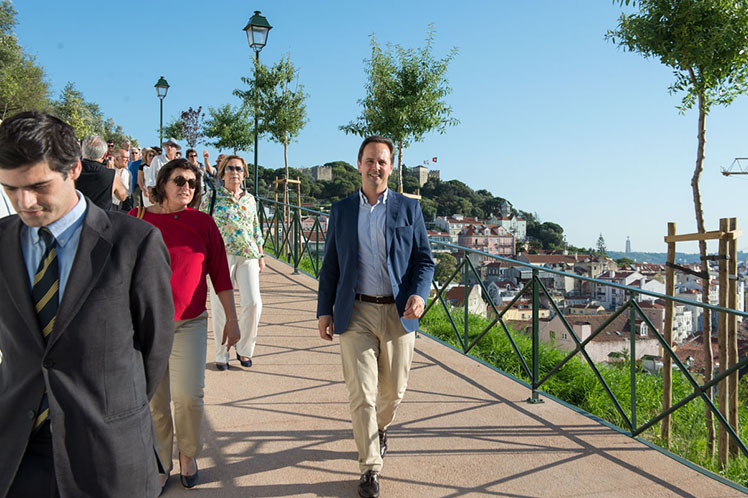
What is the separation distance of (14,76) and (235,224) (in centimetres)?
3437

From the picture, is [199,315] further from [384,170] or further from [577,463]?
[577,463]

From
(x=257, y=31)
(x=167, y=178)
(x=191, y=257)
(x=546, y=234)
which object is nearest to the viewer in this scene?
(x=191, y=257)

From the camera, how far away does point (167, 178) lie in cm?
Result: 331

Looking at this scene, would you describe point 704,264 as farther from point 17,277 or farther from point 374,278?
point 17,277

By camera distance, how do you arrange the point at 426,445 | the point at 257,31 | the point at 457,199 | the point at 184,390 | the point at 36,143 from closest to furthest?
the point at 36,143, the point at 184,390, the point at 426,445, the point at 257,31, the point at 457,199

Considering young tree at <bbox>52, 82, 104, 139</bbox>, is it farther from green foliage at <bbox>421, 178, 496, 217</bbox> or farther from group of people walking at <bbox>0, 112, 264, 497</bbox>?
green foliage at <bbox>421, 178, 496, 217</bbox>

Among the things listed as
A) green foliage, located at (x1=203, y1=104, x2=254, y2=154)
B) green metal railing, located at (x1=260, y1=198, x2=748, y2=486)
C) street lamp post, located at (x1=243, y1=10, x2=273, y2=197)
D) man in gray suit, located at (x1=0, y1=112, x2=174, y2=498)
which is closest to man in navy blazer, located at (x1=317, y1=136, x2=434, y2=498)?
green metal railing, located at (x1=260, y1=198, x2=748, y2=486)

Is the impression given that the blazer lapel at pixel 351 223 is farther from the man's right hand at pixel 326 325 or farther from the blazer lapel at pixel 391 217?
the man's right hand at pixel 326 325

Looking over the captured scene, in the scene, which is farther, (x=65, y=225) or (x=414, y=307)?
(x=414, y=307)

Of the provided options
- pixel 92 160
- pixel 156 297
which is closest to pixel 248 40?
pixel 92 160

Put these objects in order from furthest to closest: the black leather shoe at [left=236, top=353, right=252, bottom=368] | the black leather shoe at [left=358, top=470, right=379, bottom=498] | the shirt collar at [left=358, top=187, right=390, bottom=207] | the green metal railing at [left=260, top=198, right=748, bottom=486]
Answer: the black leather shoe at [left=236, top=353, right=252, bottom=368], the green metal railing at [left=260, top=198, right=748, bottom=486], the shirt collar at [left=358, top=187, right=390, bottom=207], the black leather shoe at [left=358, top=470, right=379, bottom=498]

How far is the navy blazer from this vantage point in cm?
325

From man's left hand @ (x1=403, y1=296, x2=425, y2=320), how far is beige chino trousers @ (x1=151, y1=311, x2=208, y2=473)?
1070 millimetres

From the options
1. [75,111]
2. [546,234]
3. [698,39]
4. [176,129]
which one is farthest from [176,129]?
[546,234]
